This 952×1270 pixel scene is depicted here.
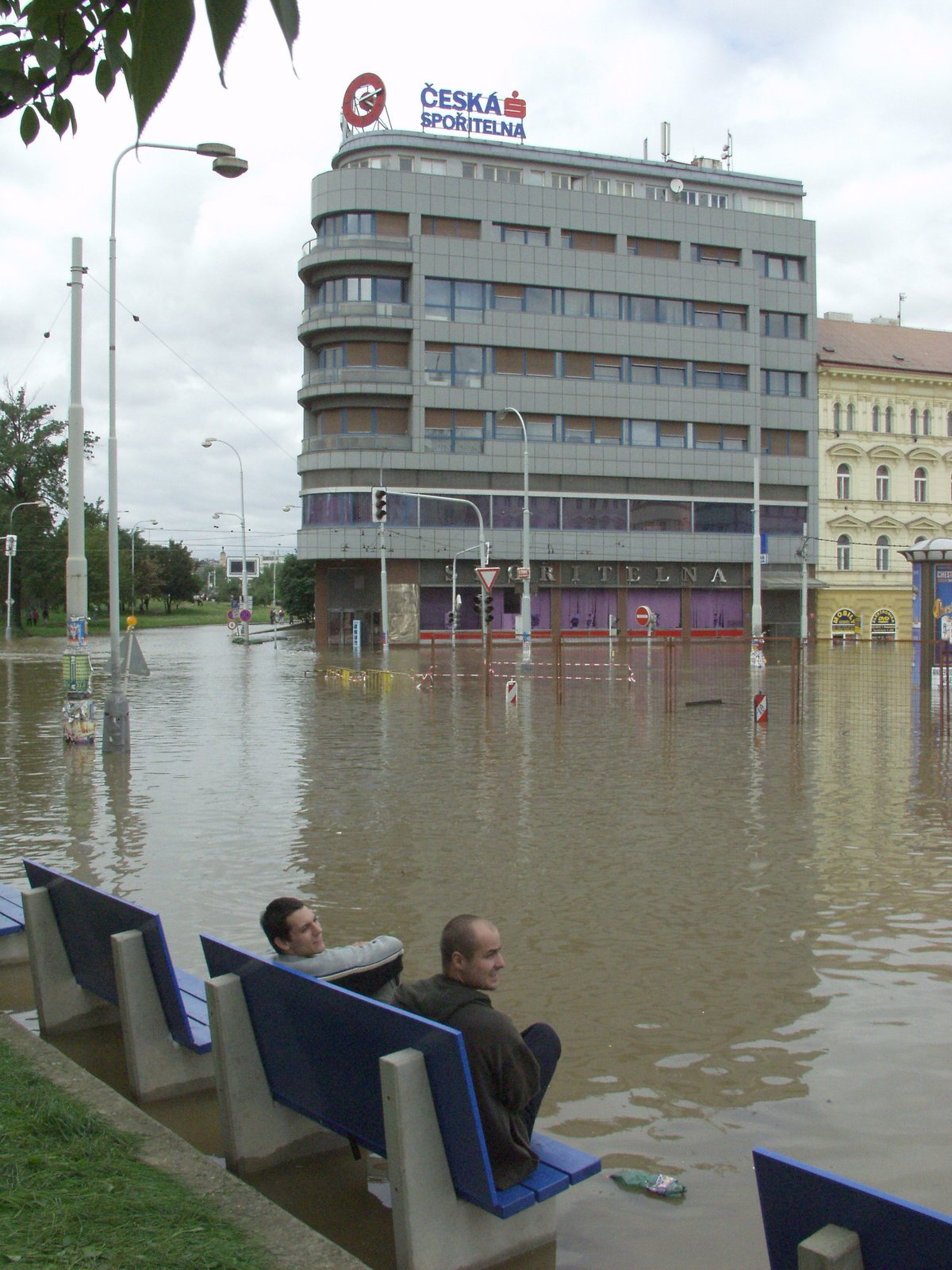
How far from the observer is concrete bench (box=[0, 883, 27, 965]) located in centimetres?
632

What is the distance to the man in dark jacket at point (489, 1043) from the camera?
11.4 feet

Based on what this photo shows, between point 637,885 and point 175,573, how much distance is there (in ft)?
450

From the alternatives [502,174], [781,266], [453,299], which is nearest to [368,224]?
[453,299]

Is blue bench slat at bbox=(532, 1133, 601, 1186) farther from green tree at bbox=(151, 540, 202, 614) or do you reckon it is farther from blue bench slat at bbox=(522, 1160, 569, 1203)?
green tree at bbox=(151, 540, 202, 614)

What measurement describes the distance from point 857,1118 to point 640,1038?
118cm

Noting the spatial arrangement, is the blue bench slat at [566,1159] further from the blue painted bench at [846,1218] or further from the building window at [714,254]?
the building window at [714,254]

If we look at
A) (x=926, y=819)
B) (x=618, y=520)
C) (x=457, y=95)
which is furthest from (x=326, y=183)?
(x=926, y=819)

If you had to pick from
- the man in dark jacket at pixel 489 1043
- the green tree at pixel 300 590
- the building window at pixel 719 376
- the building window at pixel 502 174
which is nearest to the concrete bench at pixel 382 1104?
the man in dark jacket at pixel 489 1043

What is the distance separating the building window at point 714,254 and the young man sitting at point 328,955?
66.2 m

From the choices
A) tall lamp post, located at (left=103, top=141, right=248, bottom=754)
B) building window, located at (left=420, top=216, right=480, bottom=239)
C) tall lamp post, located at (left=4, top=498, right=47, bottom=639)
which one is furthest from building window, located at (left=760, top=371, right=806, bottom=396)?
tall lamp post, located at (left=103, top=141, right=248, bottom=754)

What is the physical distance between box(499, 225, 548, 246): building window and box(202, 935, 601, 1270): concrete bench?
61.8 metres

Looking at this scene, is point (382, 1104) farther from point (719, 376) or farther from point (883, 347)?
point (883, 347)

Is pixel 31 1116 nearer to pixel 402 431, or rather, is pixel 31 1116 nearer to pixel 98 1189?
pixel 98 1189

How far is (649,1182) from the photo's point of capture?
417 cm
